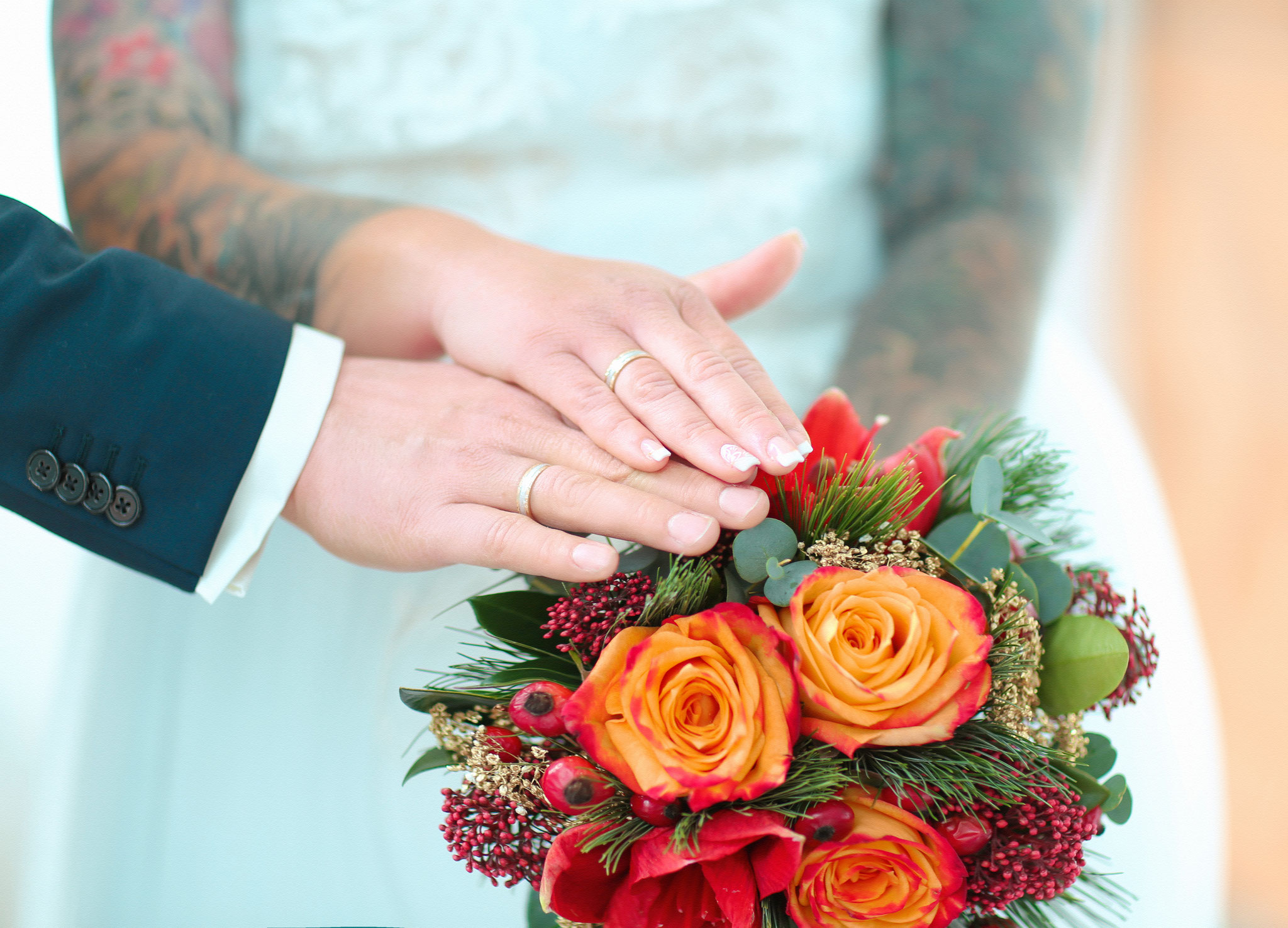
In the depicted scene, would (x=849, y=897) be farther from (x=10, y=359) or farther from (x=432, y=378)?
(x=10, y=359)

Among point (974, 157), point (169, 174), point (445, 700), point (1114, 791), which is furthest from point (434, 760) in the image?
point (974, 157)

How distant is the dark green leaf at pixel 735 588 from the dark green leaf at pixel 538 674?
0.09 metres

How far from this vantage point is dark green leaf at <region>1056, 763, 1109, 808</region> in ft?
1.52

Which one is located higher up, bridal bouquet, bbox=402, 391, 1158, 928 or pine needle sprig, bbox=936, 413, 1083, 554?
pine needle sprig, bbox=936, 413, 1083, 554

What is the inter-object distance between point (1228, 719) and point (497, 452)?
1.57 m

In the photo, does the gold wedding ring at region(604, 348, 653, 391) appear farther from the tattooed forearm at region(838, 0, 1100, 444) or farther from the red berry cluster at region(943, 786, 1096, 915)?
the tattooed forearm at region(838, 0, 1100, 444)

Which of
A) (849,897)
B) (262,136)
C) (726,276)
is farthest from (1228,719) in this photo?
(262,136)

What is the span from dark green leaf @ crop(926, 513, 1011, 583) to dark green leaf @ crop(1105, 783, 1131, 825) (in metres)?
0.14

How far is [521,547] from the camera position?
1.68 feet

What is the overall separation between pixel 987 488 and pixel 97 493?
0.53 metres

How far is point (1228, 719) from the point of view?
160 cm

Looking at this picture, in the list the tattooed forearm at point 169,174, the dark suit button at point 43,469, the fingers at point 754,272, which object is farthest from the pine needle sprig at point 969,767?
the tattooed forearm at point 169,174

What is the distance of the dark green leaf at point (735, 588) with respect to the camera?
0.46 m

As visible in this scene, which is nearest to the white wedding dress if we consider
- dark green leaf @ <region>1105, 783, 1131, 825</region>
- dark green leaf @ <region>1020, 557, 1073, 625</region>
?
dark green leaf @ <region>1105, 783, 1131, 825</region>
